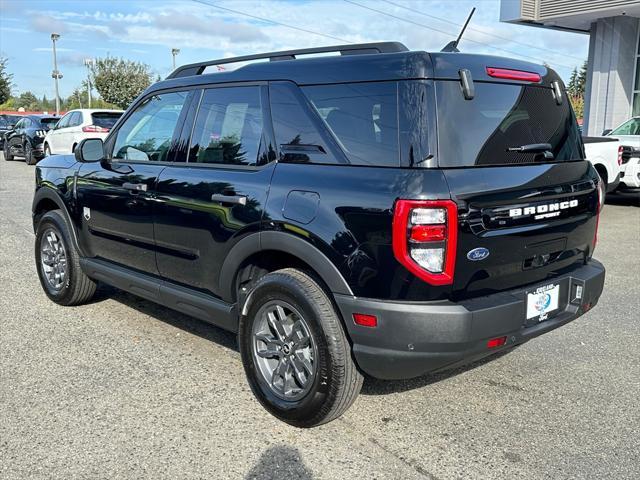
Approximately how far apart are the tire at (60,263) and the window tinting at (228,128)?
1740 millimetres

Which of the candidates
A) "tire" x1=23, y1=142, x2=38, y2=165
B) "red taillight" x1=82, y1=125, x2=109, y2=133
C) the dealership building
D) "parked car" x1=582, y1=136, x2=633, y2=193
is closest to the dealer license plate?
"parked car" x1=582, y1=136, x2=633, y2=193

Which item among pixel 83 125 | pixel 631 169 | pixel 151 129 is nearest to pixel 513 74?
pixel 151 129

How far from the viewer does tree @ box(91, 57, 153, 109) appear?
173 feet

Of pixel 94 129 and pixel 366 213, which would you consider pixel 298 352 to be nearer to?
pixel 366 213

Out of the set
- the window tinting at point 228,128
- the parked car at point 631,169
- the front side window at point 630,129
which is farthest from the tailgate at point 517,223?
the front side window at point 630,129

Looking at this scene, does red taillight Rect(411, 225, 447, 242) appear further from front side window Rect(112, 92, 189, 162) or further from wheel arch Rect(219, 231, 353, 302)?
front side window Rect(112, 92, 189, 162)

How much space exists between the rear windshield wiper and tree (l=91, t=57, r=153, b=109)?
52820 mm

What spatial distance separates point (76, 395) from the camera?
362 cm

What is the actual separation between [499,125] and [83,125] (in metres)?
14.5

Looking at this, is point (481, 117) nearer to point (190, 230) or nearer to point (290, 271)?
point (290, 271)

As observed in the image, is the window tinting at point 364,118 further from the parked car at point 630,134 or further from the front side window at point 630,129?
the front side window at point 630,129

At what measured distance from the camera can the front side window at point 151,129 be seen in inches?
164

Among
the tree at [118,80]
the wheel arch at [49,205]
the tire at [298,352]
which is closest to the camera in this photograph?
the tire at [298,352]

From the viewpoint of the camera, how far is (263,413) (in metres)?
3.45
